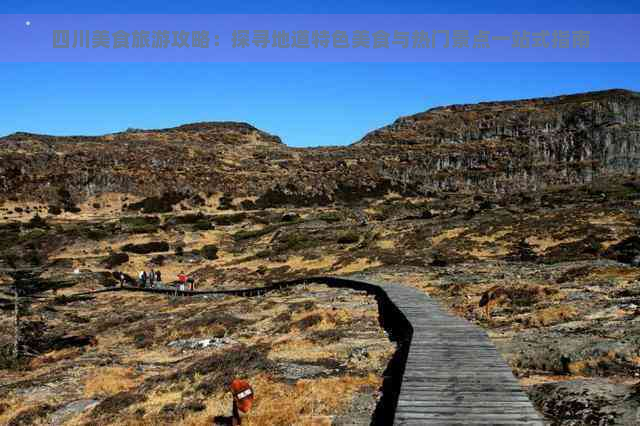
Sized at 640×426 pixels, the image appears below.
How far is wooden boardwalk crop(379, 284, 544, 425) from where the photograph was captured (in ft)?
26.4

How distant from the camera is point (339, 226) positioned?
5938cm

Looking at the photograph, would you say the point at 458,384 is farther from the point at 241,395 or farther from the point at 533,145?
the point at 533,145

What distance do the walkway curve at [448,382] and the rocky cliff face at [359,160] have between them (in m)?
77.9

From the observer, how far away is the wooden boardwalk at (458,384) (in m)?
8.04

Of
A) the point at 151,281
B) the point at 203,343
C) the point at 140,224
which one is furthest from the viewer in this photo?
the point at 140,224

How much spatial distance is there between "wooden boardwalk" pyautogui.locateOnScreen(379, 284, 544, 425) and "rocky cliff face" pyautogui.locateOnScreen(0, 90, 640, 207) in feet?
260

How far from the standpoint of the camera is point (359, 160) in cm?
11250

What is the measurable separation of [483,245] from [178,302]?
21.4 metres

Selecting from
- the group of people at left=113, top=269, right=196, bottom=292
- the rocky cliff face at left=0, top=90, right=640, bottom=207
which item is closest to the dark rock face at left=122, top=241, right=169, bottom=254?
the group of people at left=113, top=269, right=196, bottom=292

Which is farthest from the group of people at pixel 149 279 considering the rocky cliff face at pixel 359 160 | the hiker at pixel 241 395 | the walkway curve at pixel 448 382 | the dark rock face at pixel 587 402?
the rocky cliff face at pixel 359 160

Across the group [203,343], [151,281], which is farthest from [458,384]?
[151,281]

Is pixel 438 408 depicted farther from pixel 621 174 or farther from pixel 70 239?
pixel 621 174

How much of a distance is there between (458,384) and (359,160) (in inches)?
4104

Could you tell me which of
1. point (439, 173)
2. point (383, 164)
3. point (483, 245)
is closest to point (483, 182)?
point (439, 173)
